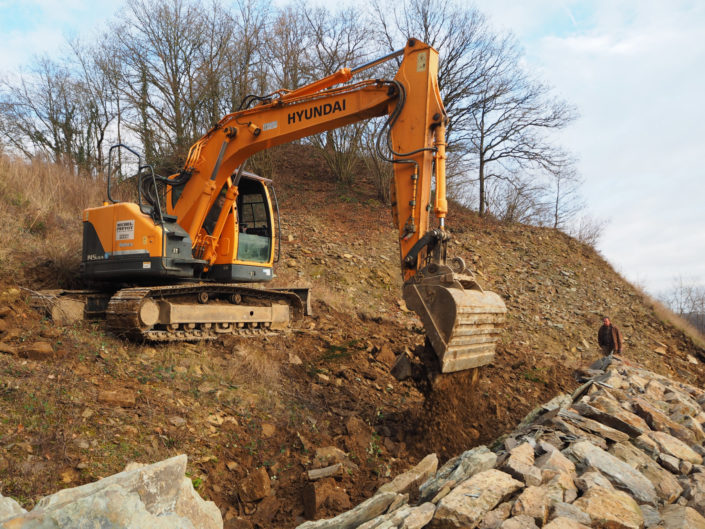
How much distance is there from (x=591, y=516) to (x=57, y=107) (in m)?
21.6

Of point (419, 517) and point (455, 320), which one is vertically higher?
point (455, 320)

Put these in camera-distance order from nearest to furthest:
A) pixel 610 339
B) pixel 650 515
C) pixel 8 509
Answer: pixel 8 509, pixel 650 515, pixel 610 339

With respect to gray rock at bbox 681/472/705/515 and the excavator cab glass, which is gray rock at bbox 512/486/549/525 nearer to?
gray rock at bbox 681/472/705/515

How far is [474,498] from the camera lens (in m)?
2.98

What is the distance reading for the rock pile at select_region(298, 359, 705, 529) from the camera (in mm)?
2889

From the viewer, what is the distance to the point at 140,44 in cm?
1830

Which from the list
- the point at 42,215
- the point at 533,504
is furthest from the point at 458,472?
the point at 42,215

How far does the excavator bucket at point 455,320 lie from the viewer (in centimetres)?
458

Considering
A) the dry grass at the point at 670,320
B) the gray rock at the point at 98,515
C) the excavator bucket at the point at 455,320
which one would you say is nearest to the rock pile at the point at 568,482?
the excavator bucket at the point at 455,320

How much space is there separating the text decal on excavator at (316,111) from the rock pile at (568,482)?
4.21 m

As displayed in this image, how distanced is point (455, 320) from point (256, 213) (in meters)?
5.10

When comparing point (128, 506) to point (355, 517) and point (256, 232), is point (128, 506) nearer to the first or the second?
point (355, 517)

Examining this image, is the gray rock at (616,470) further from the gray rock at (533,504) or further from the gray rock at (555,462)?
the gray rock at (533,504)

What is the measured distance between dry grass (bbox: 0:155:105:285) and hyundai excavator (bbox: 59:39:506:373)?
1160mm
